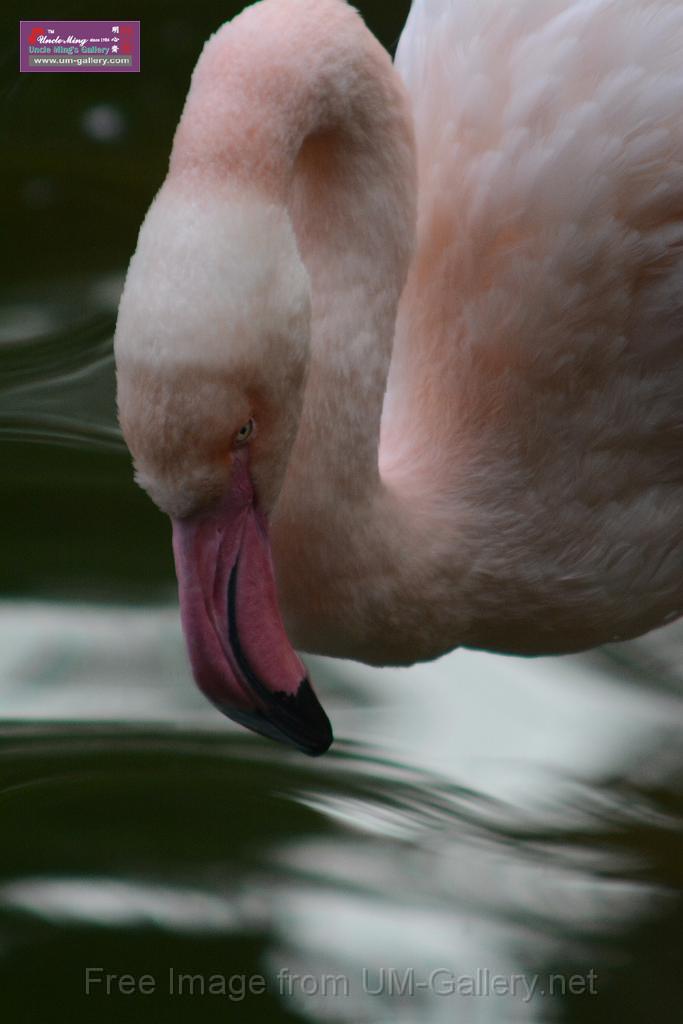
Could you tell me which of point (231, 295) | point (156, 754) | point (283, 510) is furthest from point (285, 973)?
point (231, 295)

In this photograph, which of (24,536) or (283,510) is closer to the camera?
(283,510)

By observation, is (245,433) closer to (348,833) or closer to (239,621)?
(239,621)

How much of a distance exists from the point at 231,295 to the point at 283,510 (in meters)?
0.62

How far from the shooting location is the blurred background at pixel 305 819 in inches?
136

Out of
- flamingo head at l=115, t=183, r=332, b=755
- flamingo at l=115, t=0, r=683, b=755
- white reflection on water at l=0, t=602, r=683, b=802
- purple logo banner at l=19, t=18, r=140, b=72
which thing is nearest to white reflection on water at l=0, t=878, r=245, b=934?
white reflection on water at l=0, t=602, r=683, b=802

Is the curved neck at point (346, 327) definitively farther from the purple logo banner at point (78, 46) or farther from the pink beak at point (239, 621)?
the purple logo banner at point (78, 46)

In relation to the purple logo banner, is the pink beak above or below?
below

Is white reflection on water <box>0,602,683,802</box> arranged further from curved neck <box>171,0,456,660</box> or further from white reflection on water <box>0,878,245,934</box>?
curved neck <box>171,0,456,660</box>

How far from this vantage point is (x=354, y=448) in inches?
111

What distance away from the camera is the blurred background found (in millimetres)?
3463

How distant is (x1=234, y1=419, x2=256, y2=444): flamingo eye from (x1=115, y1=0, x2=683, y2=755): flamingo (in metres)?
0.01

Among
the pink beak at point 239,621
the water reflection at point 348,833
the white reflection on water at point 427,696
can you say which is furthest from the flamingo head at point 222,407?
the white reflection on water at point 427,696

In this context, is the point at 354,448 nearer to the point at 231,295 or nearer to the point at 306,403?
the point at 306,403

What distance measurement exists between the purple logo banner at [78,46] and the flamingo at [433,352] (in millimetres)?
3312
